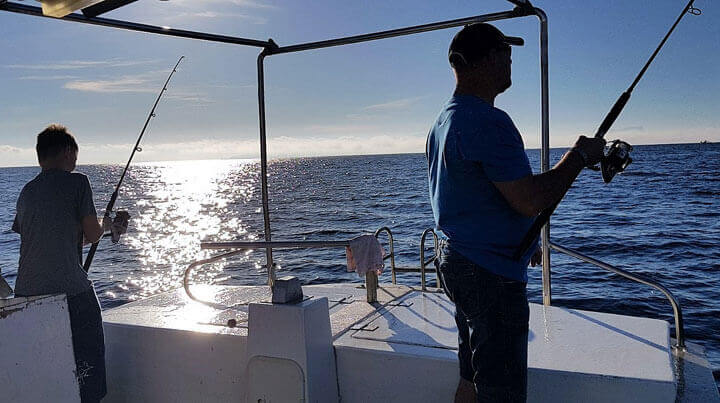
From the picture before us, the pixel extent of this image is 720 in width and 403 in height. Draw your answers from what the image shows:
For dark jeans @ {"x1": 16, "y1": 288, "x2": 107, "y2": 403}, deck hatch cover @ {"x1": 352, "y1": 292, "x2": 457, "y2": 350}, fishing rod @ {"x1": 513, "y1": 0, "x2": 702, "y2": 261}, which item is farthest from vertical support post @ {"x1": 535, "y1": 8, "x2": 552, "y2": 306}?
dark jeans @ {"x1": 16, "y1": 288, "x2": 107, "y2": 403}

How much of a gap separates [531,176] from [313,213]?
30325 millimetres

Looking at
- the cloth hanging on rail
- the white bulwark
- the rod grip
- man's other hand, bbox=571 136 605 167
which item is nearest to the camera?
man's other hand, bbox=571 136 605 167

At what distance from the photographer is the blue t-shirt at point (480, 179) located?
1.75 metres

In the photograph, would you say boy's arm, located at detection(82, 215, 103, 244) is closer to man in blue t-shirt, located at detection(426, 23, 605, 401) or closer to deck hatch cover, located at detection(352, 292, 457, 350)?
deck hatch cover, located at detection(352, 292, 457, 350)

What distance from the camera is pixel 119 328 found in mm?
3273

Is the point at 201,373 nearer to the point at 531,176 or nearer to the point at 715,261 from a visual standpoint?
the point at 531,176

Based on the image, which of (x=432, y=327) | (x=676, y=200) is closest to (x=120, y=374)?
(x=432, y=327)

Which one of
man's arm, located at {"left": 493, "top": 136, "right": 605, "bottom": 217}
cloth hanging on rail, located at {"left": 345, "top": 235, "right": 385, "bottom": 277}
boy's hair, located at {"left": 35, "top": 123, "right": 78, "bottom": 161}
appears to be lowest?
cloth hanging on rail, located at {"left": 345, "top": 235, "right": 385, "bottom": 277}

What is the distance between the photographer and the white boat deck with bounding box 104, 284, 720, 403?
7.70ft

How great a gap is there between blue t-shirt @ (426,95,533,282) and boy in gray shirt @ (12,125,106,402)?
1.84 meters

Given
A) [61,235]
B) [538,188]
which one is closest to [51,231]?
[61,235]

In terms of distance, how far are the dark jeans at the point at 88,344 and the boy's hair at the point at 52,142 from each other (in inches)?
27.6

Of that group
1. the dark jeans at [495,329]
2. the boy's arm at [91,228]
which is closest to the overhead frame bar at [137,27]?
the boy's arm at [91,228]

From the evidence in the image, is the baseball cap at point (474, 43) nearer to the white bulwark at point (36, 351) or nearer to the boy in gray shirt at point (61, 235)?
the white bulwark at point (36, 351)
